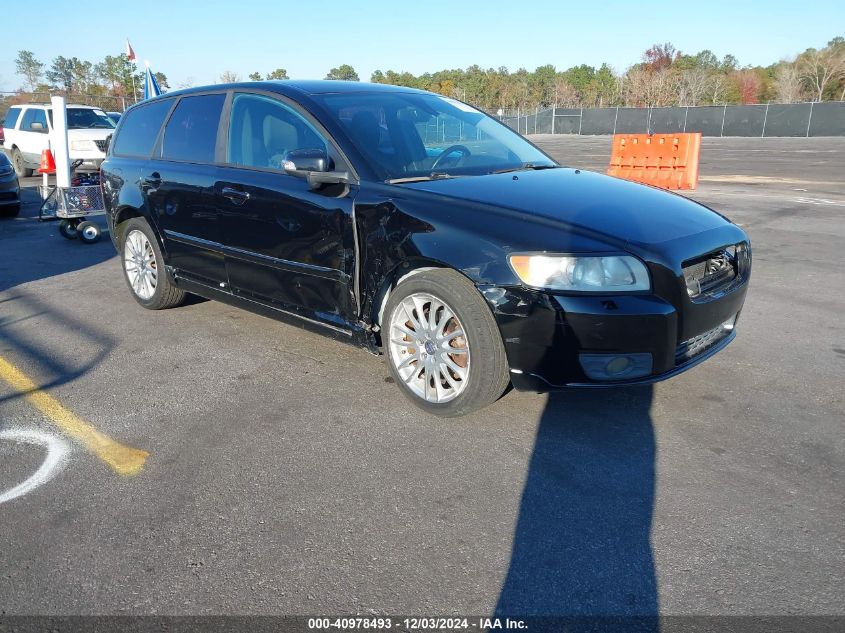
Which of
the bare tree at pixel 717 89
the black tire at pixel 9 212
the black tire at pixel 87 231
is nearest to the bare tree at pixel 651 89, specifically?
the bare tree at pixel 717 89

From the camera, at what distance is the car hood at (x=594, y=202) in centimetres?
342

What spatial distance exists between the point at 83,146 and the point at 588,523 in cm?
1769

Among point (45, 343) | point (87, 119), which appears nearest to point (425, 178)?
point (45, 343)

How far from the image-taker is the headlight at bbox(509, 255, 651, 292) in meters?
3.22

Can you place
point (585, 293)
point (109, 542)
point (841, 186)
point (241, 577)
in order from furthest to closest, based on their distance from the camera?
point (841, 186), point (585, 293), point (109, 542), point (241, 577)

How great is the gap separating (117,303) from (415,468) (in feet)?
13.5

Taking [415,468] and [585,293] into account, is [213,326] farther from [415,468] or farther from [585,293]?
[585,293]

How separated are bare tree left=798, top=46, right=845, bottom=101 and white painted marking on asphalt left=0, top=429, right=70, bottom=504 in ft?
256

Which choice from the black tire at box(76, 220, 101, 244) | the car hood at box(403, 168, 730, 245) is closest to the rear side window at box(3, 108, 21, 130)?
the black tire at box(76, 220, 101, 244)

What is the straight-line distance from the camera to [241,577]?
2496 millimetres

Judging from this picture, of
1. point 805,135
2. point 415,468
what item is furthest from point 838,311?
point 805,135

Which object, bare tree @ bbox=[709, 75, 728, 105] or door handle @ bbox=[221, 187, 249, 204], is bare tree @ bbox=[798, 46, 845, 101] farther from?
door handle @ bbox=[221, 187, 249, 204]

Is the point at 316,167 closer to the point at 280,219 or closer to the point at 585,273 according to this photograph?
the point at 280,219

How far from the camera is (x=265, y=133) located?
4547 millimetres
